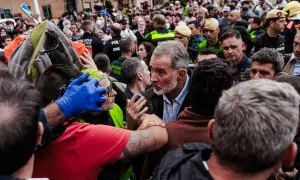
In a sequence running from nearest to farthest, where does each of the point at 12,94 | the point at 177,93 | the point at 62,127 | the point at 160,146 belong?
the point at 12,94, the point at 62,127, the point at 160,146, the point at 177,93

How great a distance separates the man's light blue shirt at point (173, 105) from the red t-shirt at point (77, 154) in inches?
41.8

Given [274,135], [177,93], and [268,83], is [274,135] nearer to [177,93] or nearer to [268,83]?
[268,83]

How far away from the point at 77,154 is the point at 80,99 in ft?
0.91

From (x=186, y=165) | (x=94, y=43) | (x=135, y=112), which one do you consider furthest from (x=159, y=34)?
(x=186, y=165)

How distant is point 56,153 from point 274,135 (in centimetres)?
106

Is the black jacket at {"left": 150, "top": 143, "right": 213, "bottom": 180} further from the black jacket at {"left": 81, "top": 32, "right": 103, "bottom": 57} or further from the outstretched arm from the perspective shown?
the black jacket at {"left": 81, "top": 32, "right": 103, "bottom": 57}

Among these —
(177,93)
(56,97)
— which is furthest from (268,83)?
(177,93)

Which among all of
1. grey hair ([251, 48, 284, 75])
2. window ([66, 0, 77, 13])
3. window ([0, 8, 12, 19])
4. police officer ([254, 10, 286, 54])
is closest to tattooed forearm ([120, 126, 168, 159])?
grey hair ([251, 48, 284, 75])

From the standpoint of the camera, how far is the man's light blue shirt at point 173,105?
2.75 m

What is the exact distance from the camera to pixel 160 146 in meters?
1.88

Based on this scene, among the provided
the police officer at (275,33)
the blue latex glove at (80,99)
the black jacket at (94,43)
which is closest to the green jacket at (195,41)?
the police officer at (275,33)

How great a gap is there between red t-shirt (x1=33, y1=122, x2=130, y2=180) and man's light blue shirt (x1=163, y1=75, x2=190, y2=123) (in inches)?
41.8

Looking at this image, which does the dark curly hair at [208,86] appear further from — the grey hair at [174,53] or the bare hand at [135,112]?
the grey hair at [174,53]

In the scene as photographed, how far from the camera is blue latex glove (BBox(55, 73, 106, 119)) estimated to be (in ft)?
5.39
